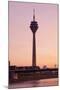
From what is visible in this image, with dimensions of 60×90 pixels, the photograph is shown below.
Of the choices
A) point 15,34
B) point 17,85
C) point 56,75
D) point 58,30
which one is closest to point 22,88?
point 17,85

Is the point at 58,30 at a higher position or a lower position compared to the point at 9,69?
higher

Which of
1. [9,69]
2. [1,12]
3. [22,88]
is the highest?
[1,12]

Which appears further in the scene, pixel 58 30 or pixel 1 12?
pixel 58 30

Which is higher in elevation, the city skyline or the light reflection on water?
the city skyline

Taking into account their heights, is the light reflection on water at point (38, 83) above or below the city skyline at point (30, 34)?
below

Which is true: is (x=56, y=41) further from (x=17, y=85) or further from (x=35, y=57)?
(x=17, y=85)

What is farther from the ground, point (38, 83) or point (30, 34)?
point (30, 34)

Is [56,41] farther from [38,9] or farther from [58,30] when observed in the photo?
[38,9]
